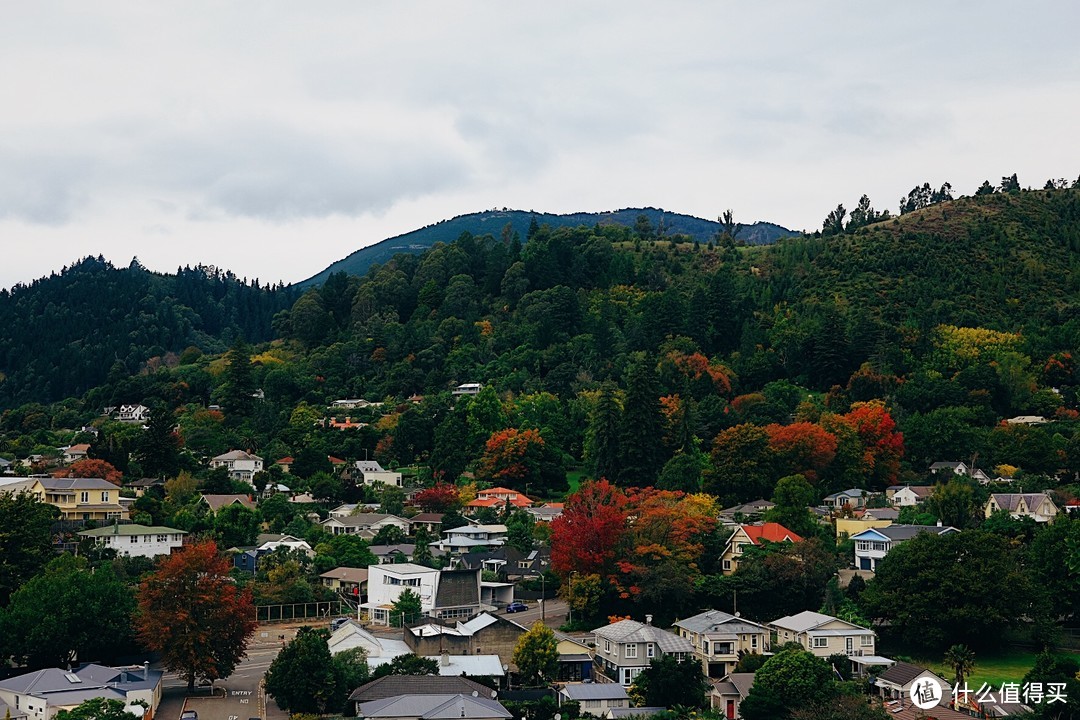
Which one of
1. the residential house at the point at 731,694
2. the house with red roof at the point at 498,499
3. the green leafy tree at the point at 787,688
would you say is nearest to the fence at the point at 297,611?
the house with red roof at the point at 498,499

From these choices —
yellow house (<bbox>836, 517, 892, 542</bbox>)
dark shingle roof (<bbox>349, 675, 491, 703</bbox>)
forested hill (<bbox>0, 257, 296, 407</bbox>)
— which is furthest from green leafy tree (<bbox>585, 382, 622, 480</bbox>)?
forested hill (<bbox>0, 257, 296, 407</bbox>)

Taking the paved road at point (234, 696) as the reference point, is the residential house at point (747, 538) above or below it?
above

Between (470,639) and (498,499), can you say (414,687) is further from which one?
(498,499)

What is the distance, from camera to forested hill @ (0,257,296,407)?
113 metres

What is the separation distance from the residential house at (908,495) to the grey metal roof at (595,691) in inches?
966

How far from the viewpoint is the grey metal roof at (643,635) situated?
134ft

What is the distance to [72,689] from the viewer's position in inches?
1423

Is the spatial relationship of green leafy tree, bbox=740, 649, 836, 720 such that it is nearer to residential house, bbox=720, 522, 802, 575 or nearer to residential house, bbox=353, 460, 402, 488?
residential house, bbox=720, 522, 802, 575

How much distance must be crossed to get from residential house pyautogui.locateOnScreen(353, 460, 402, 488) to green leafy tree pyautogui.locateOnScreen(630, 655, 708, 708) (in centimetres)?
3080

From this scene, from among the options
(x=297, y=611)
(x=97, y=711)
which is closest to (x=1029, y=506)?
(x=297, y=611)

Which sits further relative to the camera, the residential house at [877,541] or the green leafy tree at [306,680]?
Result: the residential house at [877,541]

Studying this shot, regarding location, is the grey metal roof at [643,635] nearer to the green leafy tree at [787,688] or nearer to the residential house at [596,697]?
the residential house at [596,697]

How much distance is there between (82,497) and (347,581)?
14340 millimetres

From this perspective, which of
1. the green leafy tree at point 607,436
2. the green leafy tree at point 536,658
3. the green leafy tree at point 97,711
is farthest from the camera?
the green leafy tree at point 607,436
